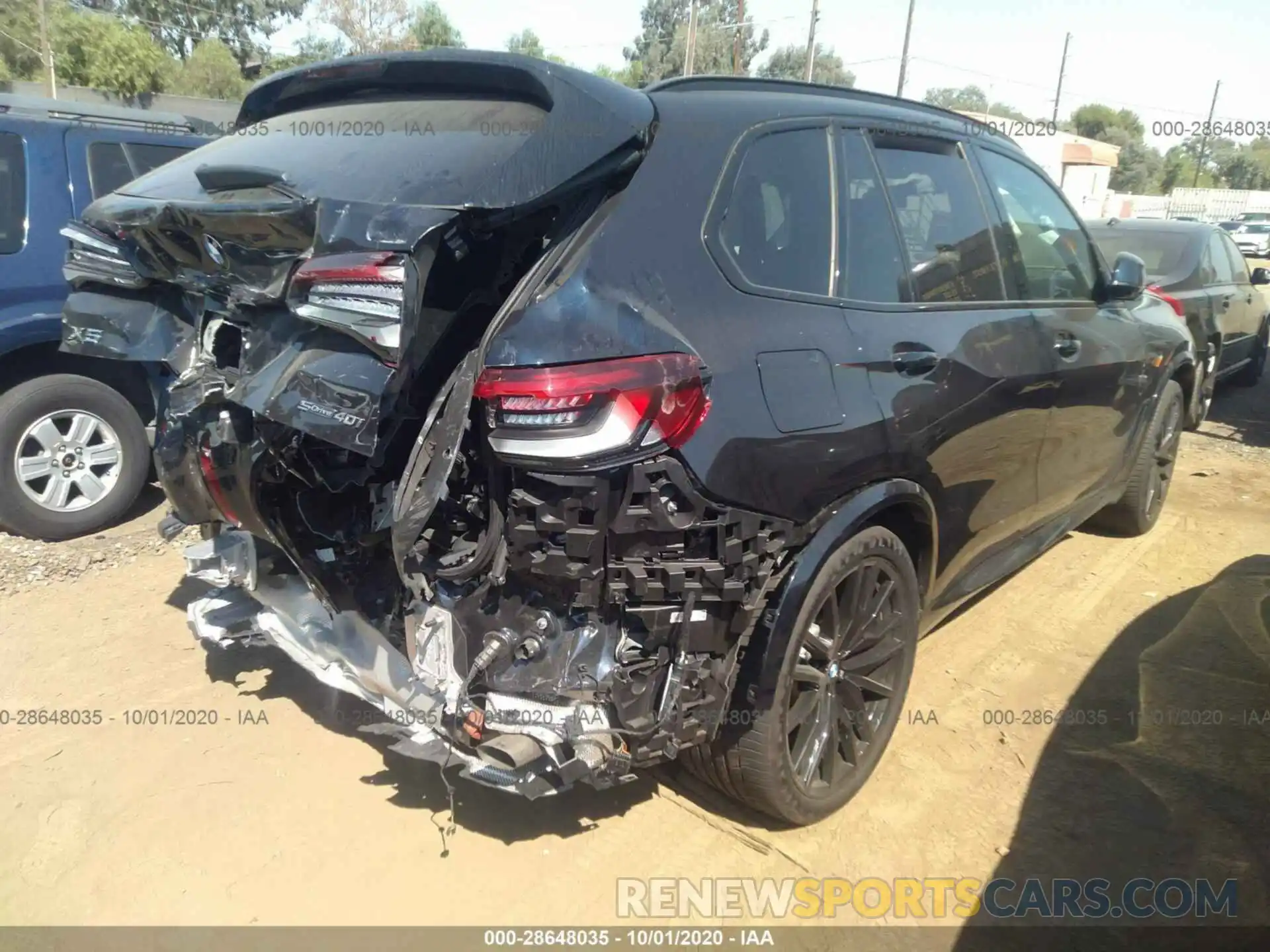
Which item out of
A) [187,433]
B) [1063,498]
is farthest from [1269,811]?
[187,433]

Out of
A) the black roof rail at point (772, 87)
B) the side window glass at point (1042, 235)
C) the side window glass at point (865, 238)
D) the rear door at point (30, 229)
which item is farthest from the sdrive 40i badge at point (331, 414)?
the rear door at point (30, 229)

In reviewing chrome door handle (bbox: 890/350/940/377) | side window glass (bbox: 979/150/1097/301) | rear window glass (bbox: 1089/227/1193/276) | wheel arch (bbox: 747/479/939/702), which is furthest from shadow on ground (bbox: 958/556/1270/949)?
rear window glass (bbox: 1089/227/1193/276)

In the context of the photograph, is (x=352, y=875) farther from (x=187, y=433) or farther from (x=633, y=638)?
(x=187, y=433)

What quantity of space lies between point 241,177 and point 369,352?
2.37 ft

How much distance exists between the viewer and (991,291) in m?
3.28

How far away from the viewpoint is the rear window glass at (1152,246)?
733 centimetres

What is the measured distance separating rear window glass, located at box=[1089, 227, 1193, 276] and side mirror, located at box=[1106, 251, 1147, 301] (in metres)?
3.62

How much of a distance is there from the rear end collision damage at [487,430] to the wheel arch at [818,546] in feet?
0.14

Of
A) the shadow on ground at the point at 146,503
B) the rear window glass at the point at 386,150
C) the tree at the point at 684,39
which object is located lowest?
the shadow on ground at the point at 146,503

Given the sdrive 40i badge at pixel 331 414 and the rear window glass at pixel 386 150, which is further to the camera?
the rear window glass at pixel 386 150

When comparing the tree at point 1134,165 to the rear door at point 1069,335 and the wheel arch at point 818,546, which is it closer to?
the rear door at point 1069,335

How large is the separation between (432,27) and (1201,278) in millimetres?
42711

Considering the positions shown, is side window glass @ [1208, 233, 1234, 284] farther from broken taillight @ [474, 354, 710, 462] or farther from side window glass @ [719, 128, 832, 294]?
broken taillight @ [474, 354, 710, 462]

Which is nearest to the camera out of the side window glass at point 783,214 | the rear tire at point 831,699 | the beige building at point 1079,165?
the side window glass at point 783,214
